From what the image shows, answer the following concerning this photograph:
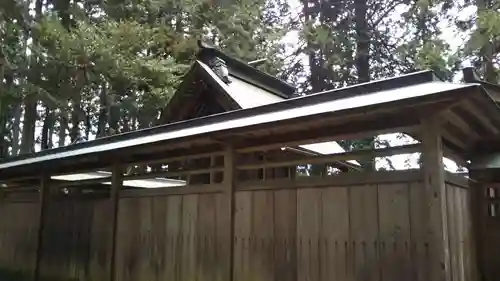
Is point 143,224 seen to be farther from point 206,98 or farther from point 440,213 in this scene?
point 440,213

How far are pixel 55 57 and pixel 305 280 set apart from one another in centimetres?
1154

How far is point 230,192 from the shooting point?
5.30 meters

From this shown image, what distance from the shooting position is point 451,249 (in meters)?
3.95

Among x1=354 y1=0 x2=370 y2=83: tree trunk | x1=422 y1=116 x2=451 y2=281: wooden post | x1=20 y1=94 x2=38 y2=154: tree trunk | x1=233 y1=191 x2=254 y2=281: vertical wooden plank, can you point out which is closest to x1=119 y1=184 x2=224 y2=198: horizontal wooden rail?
x1=233 y1=191 x2=254 y2=281: vertical wooden plank

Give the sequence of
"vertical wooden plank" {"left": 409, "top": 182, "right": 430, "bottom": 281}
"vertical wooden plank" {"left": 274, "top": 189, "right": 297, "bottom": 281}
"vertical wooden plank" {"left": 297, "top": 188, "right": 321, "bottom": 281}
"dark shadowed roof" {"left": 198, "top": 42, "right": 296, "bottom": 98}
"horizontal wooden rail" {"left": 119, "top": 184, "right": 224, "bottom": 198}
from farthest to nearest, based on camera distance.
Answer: "dark shadowed roof" {"left": 198, "top": 42, "right": 296, "bottom": 98}, "horizontal wooden rail" {"left": 119, "top": 184, "right": 224, "bottom": 198}, "vertical wooden plank" {"left": 274, "top": 189, "right": 297, "bottom": 281}, "vertical wooden plank" {"left": 297, "top": 188, "right": 321, "bottom": 281}, "vertical wooden plank" {"left": 409, "top": 182, "right": 430, "bottom": 281}

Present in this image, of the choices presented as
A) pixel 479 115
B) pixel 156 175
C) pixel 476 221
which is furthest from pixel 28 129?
pixel 479 115

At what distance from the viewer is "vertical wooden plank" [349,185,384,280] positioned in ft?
13.3

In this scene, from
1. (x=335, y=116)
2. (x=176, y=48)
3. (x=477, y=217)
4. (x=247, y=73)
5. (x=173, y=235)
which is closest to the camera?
(x=335, y=116)

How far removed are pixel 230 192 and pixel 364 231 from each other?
176 cm

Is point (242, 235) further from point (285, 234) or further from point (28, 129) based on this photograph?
point (28, 129)

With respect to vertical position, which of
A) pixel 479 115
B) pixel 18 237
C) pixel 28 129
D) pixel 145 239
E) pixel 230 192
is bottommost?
pixel 18 237

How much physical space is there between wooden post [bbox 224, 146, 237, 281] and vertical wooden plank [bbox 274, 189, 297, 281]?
630mm

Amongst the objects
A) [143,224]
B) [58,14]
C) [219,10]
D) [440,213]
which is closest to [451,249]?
[440,213]

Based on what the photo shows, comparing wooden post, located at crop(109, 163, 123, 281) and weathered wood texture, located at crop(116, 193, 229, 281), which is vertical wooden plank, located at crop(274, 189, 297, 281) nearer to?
weathered wood texture, located at crop(116, 193, 229, 281)
